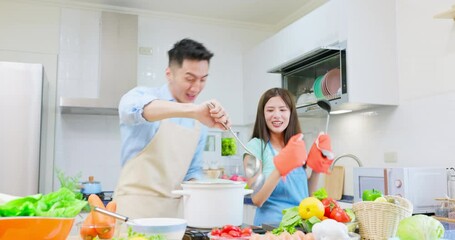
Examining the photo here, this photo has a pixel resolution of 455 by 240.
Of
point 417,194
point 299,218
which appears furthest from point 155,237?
point 417,194

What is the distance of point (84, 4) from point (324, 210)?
307 cm

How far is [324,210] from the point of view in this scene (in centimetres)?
126

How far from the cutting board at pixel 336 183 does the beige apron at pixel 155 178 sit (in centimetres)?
148

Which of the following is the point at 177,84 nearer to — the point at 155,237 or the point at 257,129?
the point at 257,129

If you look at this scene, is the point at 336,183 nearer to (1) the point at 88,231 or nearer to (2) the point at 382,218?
(2) the point at 382,218

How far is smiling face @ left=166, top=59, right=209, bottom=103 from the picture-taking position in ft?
5.82

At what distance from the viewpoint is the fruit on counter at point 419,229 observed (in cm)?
102

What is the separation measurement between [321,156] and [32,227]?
140cm

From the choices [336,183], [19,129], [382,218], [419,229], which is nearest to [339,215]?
[382,218]

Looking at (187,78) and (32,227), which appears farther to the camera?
(187,78)

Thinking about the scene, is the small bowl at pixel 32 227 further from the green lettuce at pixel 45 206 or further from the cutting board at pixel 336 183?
the cutting board at pixel 336 183

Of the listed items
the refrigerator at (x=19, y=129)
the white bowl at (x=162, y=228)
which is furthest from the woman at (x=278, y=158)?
the refrigerator at (x=19, y=129)

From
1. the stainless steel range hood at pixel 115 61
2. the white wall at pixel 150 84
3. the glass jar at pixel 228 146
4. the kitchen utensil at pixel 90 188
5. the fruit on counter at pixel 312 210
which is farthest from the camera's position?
the glass jar at pixel 228 146

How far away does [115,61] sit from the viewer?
3.34 m
